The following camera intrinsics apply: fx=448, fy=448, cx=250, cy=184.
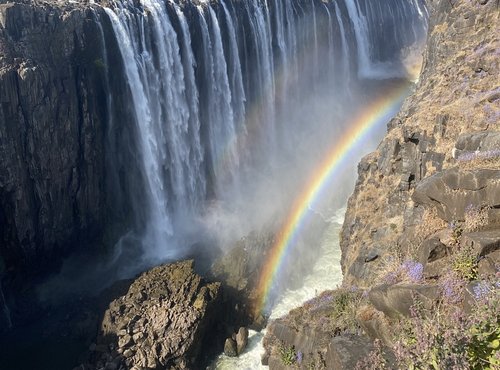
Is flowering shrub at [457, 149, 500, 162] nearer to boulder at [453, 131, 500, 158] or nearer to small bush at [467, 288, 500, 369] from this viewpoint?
boulder at [453, 131, 500, 158]

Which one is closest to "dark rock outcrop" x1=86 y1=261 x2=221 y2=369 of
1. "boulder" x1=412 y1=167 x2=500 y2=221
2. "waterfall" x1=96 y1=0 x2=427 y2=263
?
"waterfall" x1=96 y1=0 x2=427 y2=263

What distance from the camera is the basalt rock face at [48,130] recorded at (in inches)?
897

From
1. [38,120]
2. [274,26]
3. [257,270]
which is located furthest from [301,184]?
[38,120]

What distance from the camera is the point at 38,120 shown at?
23.8 metres

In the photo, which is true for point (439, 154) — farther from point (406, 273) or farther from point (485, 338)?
point (485, 338)

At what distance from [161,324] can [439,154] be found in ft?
47.3

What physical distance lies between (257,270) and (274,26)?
23.3m

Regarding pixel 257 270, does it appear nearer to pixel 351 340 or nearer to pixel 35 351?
pixel 35 351

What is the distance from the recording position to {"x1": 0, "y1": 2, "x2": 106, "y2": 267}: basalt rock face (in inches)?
897

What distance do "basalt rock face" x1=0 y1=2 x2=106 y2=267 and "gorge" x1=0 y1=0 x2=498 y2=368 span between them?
7cm

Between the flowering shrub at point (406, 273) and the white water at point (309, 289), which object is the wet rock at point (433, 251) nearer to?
the flowering shrub at point (406, 273)

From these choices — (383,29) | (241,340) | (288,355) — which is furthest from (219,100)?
(383,29)

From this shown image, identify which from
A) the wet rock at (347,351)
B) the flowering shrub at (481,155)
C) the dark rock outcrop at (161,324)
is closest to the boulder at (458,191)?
the flowering shrub at (481,155)

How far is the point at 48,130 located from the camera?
24.4 m
